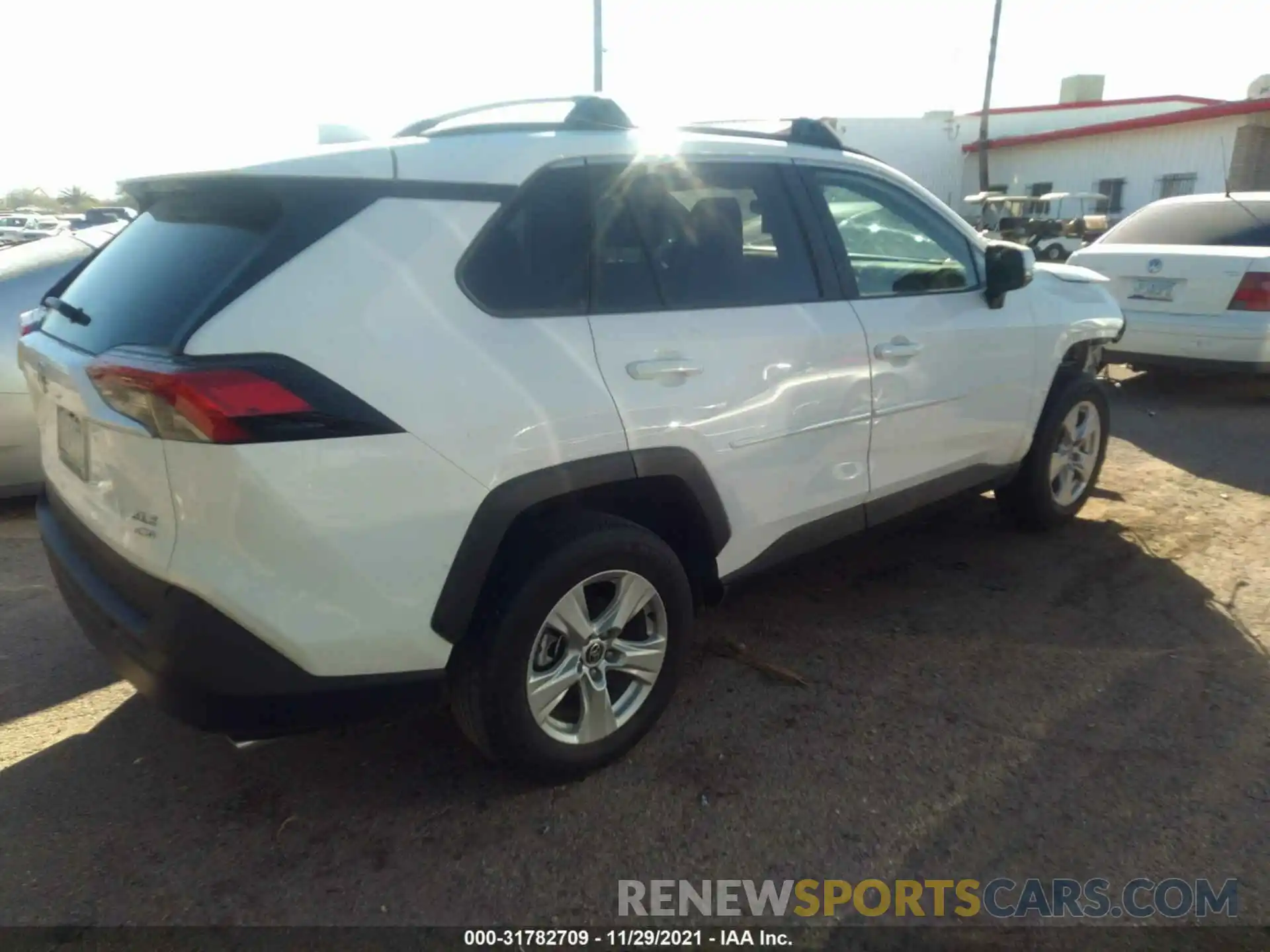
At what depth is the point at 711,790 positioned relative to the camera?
2.80m

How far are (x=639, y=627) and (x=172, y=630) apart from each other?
1.31 metres

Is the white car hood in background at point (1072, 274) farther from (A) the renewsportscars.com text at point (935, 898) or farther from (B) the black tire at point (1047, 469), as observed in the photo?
(A) the renewsportscars.com text at point (935, 898)

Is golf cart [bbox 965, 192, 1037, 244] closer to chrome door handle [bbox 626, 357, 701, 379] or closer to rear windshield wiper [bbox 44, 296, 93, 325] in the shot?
chrome door handle [bbox 626, 357, 701, 379]

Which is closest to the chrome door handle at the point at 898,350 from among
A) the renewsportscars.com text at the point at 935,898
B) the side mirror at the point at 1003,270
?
the side mirror at the point at 1003,270

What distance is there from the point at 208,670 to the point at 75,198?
63487 mm

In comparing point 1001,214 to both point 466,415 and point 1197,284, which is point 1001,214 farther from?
point 466,415

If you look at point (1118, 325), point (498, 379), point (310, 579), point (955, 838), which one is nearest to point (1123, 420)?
point (1118, 325)

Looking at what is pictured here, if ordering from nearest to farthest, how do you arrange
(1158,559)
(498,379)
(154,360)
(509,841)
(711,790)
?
(154,360)
(498,379)
(509,841)
(711,790)
(1158,559)

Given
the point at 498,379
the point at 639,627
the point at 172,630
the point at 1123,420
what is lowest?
the point at 1123,420

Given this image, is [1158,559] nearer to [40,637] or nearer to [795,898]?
[795,898]

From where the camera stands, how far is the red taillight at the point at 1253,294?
6.99 m

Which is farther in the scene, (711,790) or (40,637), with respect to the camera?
(40,637)

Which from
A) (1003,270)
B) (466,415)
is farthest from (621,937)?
(1003,270)

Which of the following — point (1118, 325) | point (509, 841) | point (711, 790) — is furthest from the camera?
point (1118, 325)
